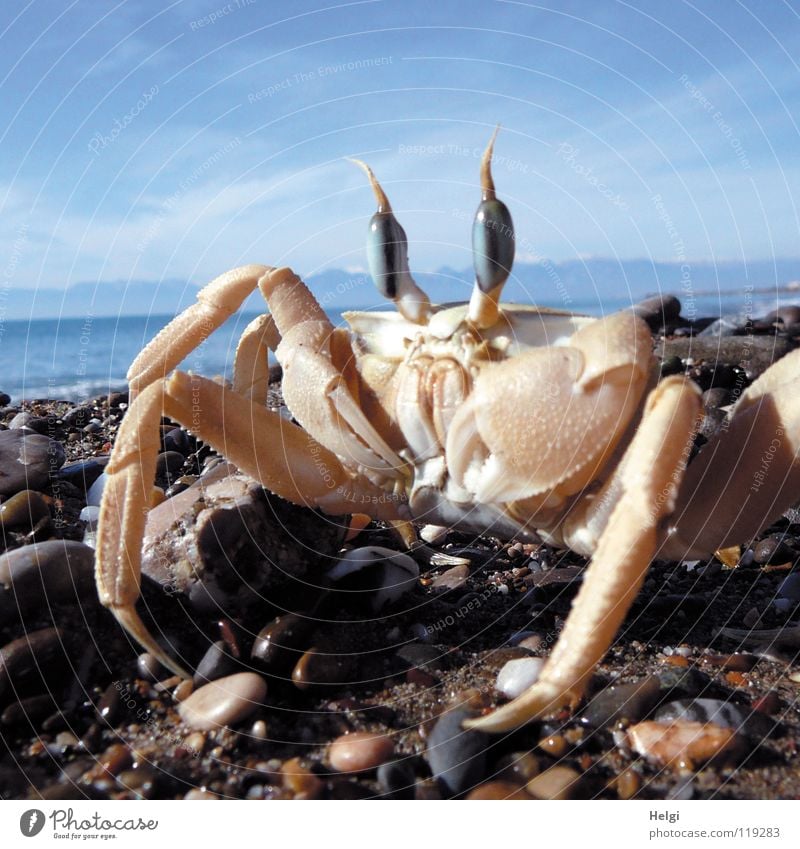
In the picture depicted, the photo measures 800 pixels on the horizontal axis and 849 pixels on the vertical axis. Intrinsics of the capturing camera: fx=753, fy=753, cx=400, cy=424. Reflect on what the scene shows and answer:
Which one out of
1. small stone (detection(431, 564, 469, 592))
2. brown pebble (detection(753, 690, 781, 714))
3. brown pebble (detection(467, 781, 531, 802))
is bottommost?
brown pebble (detection(467, 781, 531, 802))

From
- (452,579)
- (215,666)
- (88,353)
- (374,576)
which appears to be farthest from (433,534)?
(88,353)

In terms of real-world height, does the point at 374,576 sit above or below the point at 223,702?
above

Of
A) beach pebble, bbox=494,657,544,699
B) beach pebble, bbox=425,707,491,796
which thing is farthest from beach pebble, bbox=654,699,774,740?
beach pebble, bbox=425,707,491,796

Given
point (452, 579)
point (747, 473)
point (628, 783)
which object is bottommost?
point (628, 783)

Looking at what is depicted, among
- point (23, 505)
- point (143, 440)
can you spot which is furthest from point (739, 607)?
point (23, 505)

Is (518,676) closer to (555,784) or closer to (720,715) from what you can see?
(555,784)

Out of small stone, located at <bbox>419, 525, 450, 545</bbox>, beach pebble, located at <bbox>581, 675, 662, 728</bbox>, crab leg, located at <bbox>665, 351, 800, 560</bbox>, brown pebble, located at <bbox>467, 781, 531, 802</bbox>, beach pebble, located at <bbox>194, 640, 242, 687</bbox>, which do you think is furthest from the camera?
small stone, located at <bbox>419, 525, 450, 545</bbox>

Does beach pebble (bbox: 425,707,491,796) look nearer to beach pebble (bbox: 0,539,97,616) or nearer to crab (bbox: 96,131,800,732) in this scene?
crab (bbox: 96,131,800,732)

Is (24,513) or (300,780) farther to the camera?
(24,513)
